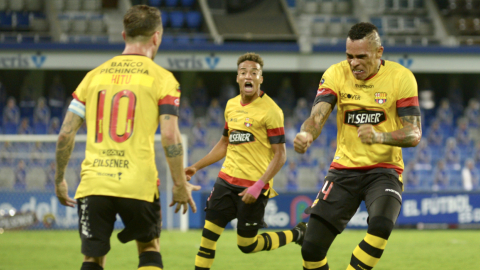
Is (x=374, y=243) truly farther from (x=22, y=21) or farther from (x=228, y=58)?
(x=22, y=21)

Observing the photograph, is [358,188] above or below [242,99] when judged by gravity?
below

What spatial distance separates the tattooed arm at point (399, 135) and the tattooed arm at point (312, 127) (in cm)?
39

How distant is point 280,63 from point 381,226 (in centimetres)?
1500

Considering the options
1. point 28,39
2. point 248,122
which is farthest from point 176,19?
point 248,122

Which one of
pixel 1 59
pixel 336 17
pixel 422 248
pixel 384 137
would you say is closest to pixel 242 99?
pixel 384 137

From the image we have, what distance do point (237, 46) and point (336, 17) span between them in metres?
5.65

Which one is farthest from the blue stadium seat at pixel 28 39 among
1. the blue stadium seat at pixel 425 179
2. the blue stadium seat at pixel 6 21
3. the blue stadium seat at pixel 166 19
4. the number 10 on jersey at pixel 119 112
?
the number 10 on jersey at pixel 119 112

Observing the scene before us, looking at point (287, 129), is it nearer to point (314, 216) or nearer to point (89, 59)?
point (89, 59)

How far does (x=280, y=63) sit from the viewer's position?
19047 mm

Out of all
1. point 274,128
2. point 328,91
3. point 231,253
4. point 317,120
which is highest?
point 328,91

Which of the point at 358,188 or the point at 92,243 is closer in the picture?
the point at 92,243

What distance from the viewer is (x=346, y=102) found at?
4.82m

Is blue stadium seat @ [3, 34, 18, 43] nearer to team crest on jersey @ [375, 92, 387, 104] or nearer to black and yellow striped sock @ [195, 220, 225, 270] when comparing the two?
black and yellow striped sock @ [195, 220, 225, 270]

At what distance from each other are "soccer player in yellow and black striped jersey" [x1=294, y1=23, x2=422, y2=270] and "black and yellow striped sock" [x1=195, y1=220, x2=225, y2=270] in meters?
1.47
